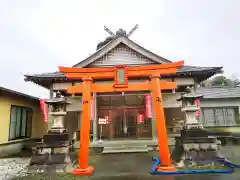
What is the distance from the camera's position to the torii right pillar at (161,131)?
6.43 meters

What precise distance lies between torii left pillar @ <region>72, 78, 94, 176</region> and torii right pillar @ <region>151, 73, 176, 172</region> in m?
2.83

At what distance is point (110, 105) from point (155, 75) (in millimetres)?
7639

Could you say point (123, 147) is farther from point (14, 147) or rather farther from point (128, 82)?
point (14, 147)

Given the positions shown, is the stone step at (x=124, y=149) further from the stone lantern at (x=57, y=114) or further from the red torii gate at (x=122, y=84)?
the stone lantern at (x=57, y=114)

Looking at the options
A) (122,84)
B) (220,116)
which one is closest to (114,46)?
(122,84)

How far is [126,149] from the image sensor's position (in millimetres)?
11133

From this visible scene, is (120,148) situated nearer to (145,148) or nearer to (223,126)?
(145,148)

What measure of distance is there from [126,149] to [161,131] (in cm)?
508

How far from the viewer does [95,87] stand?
750cm

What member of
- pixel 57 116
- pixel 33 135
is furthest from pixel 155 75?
pixel 33 135

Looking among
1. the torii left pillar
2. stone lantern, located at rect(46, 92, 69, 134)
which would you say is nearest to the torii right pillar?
the torii left pillar

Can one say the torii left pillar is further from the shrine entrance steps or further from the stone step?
the shrine entrance steps

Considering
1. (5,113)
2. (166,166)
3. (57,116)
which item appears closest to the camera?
(166,166)

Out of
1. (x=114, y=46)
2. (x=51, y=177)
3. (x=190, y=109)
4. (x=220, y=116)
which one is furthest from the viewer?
(x=220, y=116)
